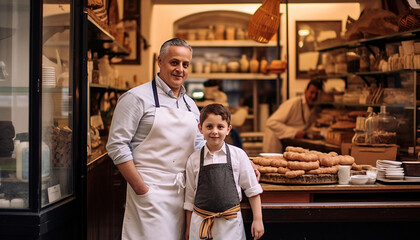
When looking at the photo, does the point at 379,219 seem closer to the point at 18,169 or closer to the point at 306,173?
the point at 306,173

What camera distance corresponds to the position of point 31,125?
9.07 ft

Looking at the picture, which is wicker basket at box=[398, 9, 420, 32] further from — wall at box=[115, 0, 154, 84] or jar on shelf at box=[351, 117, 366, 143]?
wall at box=[115, 0, 154, 84]

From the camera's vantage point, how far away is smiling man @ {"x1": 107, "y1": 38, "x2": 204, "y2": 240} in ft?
9.20

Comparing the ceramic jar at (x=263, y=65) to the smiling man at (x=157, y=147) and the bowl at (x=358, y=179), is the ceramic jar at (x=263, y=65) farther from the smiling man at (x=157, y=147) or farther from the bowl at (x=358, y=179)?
the smiling man at (x=157, y=147)

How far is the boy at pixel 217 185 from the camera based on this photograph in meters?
2.74

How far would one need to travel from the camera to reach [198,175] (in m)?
2.83

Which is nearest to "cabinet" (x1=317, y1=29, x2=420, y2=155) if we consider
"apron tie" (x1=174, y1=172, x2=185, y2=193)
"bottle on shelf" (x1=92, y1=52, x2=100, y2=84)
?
→ "apron tie" (x1=174, y1=172, x2=185, y2=193)

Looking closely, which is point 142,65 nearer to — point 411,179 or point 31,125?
point 31,125

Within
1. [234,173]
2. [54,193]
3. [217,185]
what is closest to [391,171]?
[234,173]

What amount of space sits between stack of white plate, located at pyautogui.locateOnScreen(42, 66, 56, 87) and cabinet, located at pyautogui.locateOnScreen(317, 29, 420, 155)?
10.9 ft

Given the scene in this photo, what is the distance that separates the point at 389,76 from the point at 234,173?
3.40m

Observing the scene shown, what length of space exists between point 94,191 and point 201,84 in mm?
4908

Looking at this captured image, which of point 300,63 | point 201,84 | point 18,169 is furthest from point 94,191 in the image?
point 300,63

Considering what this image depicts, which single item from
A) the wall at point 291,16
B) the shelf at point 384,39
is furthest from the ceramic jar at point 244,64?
the shelf at point 384,39
